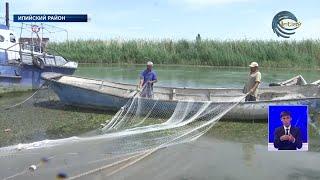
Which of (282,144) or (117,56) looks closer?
(282,144)

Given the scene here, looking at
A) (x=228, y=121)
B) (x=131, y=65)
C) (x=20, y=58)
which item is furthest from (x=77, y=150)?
(x=131, y=65)

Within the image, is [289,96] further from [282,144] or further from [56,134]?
[282,144]

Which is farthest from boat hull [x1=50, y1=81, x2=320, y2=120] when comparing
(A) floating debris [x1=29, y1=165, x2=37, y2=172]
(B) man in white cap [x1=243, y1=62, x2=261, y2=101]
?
(A) floating debris [x1=29, y1=165, x2=37, y2=172]

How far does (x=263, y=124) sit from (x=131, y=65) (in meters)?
28.5

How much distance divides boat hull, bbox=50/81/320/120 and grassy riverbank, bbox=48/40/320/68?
81.5 ft

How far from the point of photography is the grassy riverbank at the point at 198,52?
39.8 m

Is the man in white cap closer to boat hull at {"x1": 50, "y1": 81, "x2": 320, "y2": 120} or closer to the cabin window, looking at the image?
boat hull at {"x1": 50, "y1": 81, "x2": 320, "y2": 120}

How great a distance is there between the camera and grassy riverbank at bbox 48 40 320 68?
3978 centimetres

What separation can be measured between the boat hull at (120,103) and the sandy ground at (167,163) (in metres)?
3.32

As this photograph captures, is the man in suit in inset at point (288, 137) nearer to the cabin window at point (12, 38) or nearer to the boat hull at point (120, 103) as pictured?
the boat hull at point (120, 103)

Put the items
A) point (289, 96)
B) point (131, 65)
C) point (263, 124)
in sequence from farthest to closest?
point (131, 65), point (289, 96), point (263, 124)

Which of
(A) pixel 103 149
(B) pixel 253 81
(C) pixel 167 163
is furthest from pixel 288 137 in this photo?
(B) pixel 253 81

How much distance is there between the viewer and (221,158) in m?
9.42

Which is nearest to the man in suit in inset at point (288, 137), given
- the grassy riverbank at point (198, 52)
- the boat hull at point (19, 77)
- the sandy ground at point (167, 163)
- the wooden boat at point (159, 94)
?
the sandy ground at point (167, 163)
